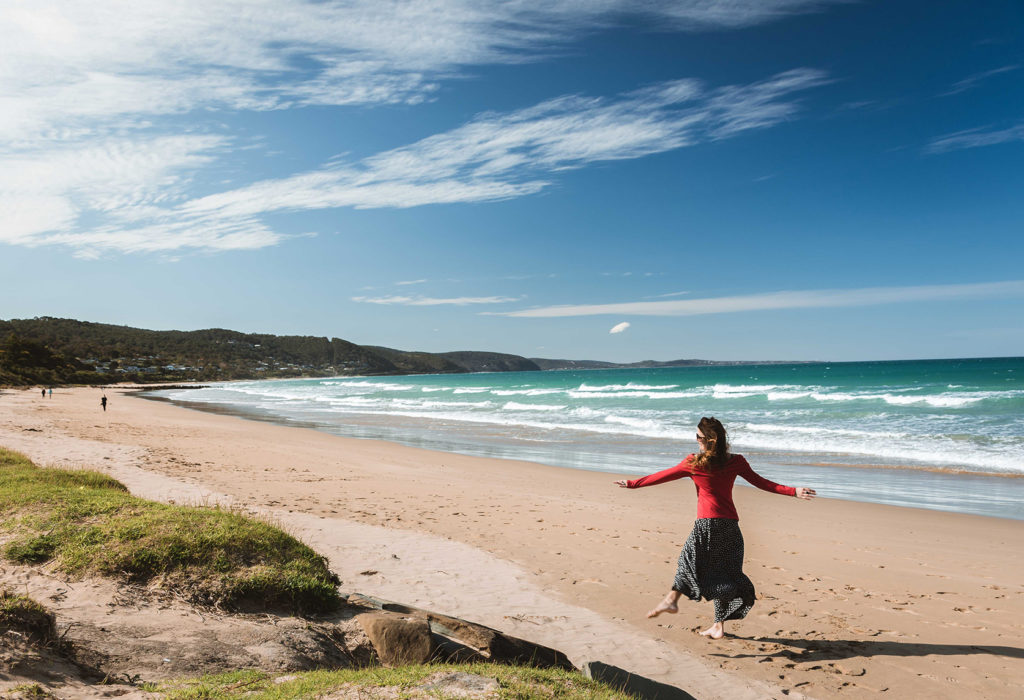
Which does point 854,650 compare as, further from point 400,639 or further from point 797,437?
point 797,437

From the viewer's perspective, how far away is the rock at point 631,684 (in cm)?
384

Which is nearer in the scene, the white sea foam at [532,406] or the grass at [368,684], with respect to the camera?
the grass at [368,684]

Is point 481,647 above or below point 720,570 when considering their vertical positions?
below

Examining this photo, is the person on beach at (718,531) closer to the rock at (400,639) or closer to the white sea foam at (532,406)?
the rock at (400,639)

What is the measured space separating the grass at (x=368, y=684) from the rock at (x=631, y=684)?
28 centimetres

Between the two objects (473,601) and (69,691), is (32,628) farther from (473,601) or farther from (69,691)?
(473,601)

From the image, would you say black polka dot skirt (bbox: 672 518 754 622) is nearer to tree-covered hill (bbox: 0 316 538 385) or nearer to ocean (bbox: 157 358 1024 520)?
ocean (bbox: 157 358 1024 520)

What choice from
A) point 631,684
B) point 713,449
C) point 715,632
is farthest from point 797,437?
point 631,684

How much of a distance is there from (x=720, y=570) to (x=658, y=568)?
2.24 m

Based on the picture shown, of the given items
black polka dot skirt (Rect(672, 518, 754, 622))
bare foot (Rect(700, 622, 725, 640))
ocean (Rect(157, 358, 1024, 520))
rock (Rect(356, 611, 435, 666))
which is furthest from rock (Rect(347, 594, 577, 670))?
ocean (Rect(157, 358, 1024, 520))

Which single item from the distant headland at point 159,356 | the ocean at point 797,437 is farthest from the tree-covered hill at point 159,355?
the ocean at point 797,437

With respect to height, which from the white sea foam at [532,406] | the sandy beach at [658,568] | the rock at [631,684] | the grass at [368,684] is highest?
the grass at [368,684]

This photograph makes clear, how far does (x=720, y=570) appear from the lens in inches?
207

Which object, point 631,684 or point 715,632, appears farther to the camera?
point 715,632
